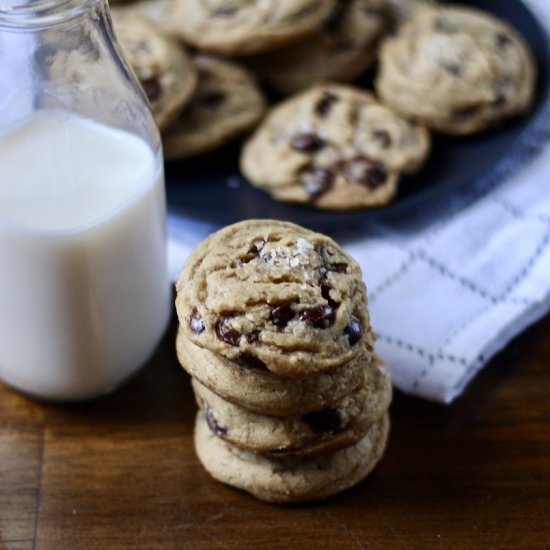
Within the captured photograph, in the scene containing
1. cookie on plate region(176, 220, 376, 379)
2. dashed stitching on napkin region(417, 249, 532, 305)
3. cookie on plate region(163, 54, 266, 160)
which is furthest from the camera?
cookie on plate region(163, 54, 266, 160)

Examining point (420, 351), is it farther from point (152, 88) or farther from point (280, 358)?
point (152, 88)

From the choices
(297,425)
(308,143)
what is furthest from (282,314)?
(308,143)

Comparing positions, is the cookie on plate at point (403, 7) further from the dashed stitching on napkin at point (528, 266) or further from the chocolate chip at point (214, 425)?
the chocolate chip at point (214, 425)

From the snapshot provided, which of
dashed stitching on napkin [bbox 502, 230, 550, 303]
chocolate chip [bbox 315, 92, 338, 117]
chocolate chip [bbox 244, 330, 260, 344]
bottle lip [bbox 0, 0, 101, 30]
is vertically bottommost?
dashed stitching on napkin [bbox 502, 230, 550, 303]

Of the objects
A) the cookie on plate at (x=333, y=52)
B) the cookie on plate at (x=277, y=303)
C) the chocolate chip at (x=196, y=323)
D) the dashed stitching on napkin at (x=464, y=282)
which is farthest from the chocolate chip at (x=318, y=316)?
the cookie on plate at (x=333, y=52)

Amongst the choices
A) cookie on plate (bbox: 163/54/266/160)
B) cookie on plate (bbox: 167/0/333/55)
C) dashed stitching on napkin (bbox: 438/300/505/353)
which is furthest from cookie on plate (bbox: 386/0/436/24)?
dashed stitching on napkin (bbox: 438/300/505/353)

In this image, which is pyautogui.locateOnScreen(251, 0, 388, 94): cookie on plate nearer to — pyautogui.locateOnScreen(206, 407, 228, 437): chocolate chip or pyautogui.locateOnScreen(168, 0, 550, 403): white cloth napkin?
pyautogui.locateOnScreen(168, 0, 550, 403): white cloth napkin

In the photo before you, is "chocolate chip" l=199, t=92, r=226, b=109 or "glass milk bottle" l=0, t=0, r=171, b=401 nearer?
"glass milk bottle" l=0, t=0, r=171, b=401

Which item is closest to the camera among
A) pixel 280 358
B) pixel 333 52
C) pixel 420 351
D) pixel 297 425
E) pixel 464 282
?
pixel 280 358
